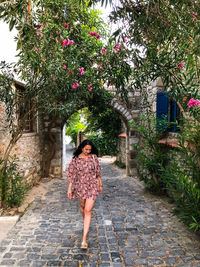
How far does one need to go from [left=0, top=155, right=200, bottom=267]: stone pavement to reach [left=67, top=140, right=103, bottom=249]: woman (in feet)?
1.61

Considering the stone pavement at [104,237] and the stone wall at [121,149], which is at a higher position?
the stone wall at [121,149]

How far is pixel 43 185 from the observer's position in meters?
6.91

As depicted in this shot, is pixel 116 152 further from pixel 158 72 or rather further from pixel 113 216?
pixel 158 72

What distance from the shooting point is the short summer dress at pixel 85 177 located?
10.9ft

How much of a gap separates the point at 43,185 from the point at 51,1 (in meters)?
5.25

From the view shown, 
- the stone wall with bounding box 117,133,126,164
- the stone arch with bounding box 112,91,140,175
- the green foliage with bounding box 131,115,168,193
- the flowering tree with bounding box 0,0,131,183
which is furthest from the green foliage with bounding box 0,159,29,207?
the stone wall with bounding box 117,133,126,164

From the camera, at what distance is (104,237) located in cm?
348

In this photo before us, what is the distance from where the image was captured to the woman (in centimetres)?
329

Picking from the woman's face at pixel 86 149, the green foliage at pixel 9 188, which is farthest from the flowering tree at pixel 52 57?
the woman's face at pixel 86 149

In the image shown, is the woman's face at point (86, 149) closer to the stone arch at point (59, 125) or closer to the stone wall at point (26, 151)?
the stone wall at point (26, 151)

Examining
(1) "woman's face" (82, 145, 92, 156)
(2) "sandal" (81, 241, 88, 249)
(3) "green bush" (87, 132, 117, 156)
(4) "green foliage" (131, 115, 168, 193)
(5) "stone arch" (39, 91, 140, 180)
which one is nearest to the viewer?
(2) "sandal" (81, 241, 88, 249)

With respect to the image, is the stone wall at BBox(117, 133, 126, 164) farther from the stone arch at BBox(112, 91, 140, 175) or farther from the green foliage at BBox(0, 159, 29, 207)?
the green foliage at BBox(0, 159, 29, 207)

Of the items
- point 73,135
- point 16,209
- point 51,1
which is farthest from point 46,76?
point 73,135

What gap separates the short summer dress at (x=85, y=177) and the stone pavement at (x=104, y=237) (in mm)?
706
